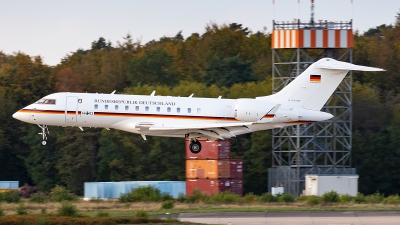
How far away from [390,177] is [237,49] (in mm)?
20586

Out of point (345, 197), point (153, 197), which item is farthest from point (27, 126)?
point (345, 197)

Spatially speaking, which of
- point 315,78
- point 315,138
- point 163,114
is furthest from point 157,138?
point 163,114

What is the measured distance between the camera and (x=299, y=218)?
1128 inches

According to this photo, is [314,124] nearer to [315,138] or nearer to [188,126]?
[315,138]

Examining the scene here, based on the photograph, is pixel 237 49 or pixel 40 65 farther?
pixel 237 49

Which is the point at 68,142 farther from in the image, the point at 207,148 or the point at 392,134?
the point at 392,134

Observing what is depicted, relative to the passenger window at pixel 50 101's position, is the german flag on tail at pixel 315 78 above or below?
above

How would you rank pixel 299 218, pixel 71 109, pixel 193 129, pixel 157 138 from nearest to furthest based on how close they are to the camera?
Result: pixel 299 218
pixel 193 129
pixel 71 109
pixel 157 138

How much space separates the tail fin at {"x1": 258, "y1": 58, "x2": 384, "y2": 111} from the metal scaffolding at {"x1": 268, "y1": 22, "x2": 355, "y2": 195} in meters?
11.3

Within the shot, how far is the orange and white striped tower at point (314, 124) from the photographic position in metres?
46.5

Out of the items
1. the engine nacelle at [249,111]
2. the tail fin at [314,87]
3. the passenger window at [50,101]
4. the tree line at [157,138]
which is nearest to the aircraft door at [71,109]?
the passenger window at [50,101]

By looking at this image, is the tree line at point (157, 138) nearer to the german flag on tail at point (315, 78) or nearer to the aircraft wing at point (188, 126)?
the german flag on tail at point (315, 78)

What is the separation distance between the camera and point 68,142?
2341 inches

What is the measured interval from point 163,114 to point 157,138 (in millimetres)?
26883
